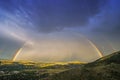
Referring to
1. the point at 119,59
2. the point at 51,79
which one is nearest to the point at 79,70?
the point at 51,79

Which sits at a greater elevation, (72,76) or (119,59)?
(119,59)

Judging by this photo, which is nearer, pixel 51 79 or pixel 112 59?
pixel 51 79

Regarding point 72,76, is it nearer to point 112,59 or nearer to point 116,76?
point 116,76

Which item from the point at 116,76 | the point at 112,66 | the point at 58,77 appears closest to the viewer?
the point at 116,76

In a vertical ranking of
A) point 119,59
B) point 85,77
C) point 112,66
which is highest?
point 119,59

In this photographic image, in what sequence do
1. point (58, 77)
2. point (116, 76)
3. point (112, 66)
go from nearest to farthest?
point (116, 76) < point (58, 77) < point (112, 66)

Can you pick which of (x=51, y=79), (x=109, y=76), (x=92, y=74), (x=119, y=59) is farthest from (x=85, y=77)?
(x=119, y=59)

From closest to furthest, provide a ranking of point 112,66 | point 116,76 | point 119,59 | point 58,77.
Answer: point 116,76
point 58,77
point 112,66
point 119,59

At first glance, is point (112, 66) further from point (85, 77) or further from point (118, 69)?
point (85, 77)

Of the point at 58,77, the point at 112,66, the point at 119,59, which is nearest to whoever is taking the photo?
the point at 58,77
